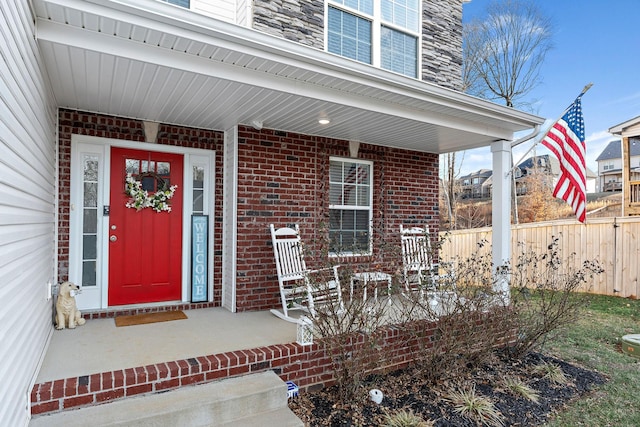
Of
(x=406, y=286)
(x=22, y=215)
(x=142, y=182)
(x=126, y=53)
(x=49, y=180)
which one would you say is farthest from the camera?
(x=142, y=182)

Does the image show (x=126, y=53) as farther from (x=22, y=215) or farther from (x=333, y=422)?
(x=333, y=422)

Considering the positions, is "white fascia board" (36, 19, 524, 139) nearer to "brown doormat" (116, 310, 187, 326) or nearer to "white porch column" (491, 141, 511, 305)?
"white porch column" (491, 141, 511, 305)

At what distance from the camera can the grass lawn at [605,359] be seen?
127 inches

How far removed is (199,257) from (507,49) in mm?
15107

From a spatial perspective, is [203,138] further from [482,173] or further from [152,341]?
[482,173]

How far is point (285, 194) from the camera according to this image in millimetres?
5191

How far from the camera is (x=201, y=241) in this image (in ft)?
16.1

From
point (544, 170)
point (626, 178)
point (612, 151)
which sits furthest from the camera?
point (612, 151)

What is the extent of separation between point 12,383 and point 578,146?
5700mm

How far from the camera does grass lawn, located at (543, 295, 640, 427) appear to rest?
3217mm

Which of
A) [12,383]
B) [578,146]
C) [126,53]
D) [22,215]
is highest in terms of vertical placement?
[126,53]

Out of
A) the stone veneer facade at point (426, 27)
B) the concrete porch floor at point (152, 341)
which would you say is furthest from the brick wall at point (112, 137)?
the stone veneer facade at point (426, 27)

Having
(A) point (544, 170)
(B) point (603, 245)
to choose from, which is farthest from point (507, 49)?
(B) point (603, 245)

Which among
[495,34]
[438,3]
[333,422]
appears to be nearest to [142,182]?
[333,422]
